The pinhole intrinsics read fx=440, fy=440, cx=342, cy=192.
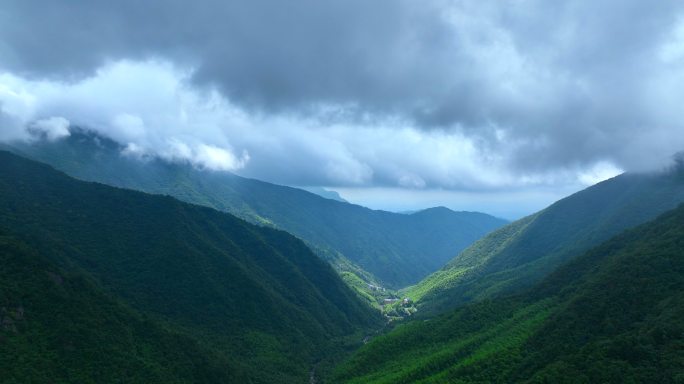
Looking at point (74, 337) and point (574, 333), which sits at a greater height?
point (574, 333)

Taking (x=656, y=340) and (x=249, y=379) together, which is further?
(x=249, y=379)

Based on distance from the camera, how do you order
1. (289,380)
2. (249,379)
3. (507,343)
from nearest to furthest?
(507,343) → (249,379) → (289,380)

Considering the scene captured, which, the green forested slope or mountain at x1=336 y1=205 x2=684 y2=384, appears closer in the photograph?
mountain at x1=336 y1=205 x2=684 y2=384

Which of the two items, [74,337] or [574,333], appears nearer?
[574,333]

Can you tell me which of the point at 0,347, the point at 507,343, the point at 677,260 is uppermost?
the point at 677,260

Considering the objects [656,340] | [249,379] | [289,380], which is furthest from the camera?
[289,380]

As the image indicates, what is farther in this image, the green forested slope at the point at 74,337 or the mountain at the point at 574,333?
the green forested slope at the point at 74,337

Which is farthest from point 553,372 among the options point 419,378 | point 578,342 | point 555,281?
point 555,281

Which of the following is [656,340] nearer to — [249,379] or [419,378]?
[419,378]
